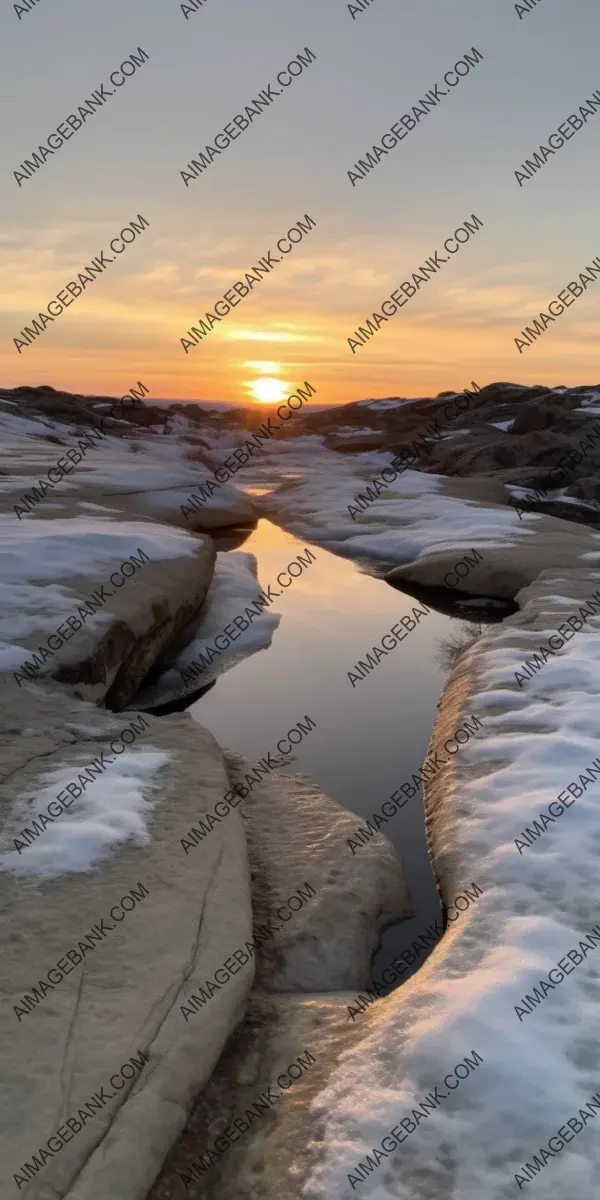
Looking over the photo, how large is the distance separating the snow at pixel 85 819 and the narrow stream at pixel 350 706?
1514 millimetres

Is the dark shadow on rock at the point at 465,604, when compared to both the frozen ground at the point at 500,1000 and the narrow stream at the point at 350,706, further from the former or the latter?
the frozen ground at the point at 500,1000

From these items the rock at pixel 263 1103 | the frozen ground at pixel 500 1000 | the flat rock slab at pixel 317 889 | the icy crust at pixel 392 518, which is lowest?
the icy crust at pixel 392 518

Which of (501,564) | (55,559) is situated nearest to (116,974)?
(55,559)

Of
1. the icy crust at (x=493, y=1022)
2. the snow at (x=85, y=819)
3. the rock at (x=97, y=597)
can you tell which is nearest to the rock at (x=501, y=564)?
the rock at (x=97, y=597)

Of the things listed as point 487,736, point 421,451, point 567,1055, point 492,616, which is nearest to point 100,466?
point 492,616

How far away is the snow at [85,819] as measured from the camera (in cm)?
405

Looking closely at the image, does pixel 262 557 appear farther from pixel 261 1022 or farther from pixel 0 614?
pixel 261 1022

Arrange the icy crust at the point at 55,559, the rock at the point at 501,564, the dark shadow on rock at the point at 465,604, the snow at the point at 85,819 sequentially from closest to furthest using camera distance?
the snow at the point at 85,819
the icy crust at the point at 55,559
the dark shadow on rock at the point at 465,604
the rock at the point at 501,564

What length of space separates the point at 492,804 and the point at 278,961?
1874mm

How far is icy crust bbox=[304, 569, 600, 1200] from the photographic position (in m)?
2.75

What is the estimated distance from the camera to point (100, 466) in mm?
20656

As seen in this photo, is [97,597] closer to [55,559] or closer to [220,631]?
[55,559]

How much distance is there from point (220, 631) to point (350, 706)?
3040mm

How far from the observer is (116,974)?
134 inches
